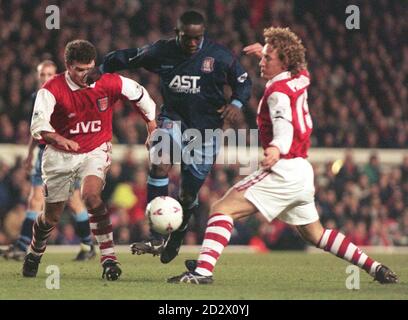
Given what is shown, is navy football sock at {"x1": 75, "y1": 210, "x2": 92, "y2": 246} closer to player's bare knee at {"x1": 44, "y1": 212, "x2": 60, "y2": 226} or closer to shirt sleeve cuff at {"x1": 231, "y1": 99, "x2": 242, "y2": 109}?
player's bare knee at {"x1": 44, "y1": 212, "x2": 60, "y2": 226}

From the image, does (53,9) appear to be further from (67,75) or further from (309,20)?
(67,75)

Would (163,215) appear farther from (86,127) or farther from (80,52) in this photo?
(80,52)

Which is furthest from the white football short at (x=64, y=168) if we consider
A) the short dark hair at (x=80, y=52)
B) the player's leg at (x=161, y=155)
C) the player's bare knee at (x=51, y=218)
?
the short dark hair at (x=80, y=52)

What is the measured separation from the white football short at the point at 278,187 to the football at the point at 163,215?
0.96 m

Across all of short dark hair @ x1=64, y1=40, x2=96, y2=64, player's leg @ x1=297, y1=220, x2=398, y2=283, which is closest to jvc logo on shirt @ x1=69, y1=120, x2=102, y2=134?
short dark hair @ x1=64, y1=40, x2=96, y2=64

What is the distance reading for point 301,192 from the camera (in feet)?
26.3

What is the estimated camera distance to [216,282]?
866cm

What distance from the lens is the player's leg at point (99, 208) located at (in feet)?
28.3

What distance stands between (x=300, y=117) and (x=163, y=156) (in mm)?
1868

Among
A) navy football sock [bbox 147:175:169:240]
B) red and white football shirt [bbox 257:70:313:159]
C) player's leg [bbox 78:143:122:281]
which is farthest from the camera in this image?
navy football sock [bbox 147:175:169:240]

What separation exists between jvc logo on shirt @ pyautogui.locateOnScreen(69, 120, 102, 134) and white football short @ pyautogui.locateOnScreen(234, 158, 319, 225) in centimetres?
159

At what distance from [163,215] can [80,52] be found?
5.10ft

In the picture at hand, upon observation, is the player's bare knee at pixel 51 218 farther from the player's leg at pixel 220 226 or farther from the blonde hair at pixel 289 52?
the blonde hair at pixel 289 52

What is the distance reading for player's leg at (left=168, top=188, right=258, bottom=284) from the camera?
7.94m
